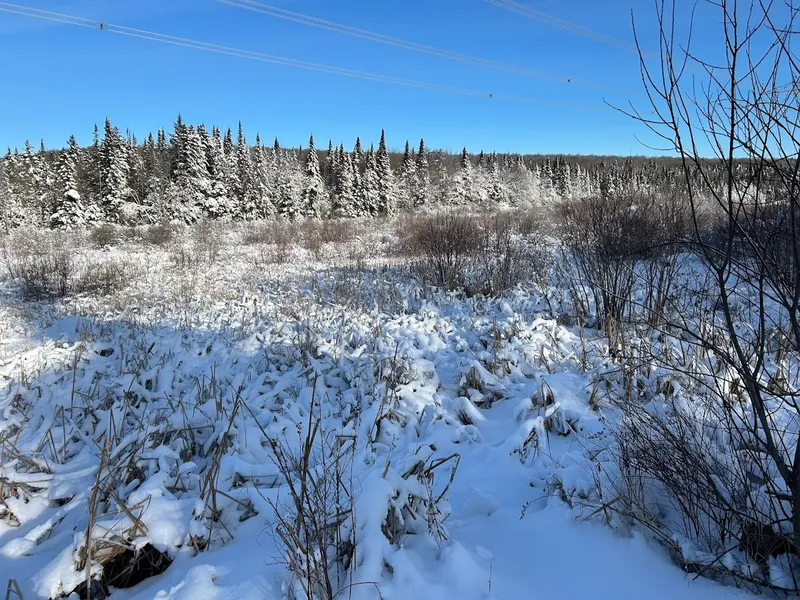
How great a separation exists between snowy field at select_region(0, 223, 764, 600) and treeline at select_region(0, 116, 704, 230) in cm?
1855

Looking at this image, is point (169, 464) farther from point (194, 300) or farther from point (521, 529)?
point (194, 300)

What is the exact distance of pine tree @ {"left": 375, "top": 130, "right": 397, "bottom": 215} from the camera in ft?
133

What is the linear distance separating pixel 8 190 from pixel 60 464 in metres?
41.2

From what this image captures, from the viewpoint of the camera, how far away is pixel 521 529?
2.28m

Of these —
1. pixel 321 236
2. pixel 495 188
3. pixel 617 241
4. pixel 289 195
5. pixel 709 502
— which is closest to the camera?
pixel 709 502

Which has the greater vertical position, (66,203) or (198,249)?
(66,203)

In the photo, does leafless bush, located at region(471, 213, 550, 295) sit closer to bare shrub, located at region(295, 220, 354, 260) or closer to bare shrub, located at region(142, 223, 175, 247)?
bare shrub, located at region(295, 220, 354, 260)

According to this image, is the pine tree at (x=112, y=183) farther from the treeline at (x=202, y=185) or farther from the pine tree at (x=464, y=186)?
the pine tree at (x=464, y=186)

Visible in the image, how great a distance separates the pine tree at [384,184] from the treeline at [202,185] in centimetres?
10

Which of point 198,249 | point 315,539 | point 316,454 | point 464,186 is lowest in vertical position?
point 316,454

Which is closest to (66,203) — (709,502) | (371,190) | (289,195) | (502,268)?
(289,195)

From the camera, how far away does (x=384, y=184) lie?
41.4 meters

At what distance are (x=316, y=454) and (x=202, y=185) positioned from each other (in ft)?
98.5

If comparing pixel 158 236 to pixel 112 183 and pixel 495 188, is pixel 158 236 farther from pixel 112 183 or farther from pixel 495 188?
pixel 495 188
